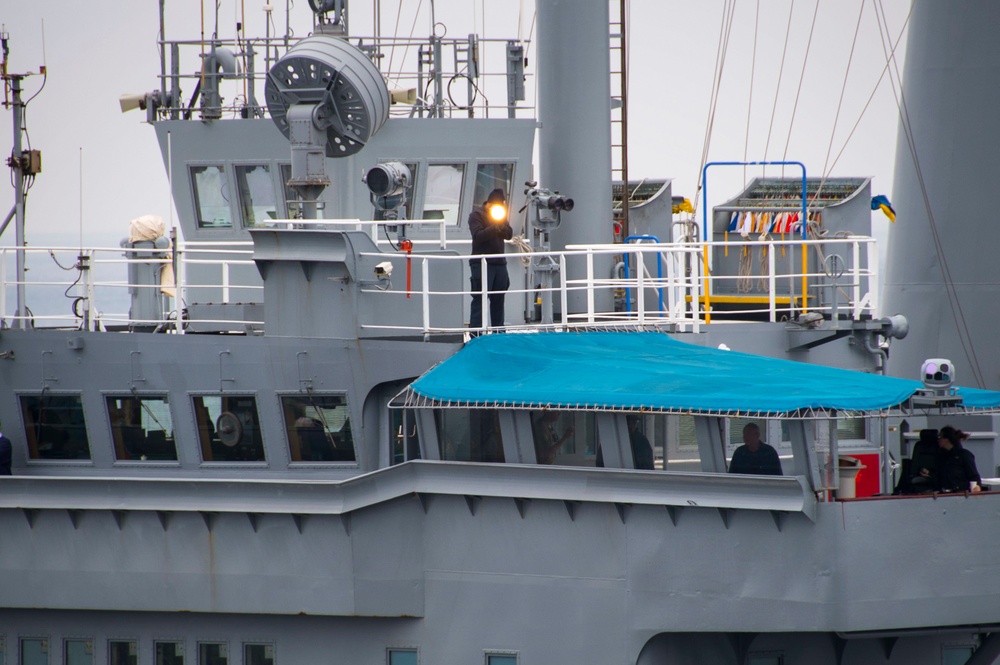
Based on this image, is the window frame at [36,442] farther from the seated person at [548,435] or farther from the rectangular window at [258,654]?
the seated person at [548,435]

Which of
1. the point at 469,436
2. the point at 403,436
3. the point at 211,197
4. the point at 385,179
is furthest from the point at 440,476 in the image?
the point at 211,197

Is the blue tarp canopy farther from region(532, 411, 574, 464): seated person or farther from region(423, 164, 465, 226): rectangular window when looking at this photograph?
region(423, 164, 465, 226): rectangular window

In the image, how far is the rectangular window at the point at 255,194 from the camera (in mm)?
16844

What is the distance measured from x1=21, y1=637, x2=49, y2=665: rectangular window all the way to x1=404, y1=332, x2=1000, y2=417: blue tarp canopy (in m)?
5.31

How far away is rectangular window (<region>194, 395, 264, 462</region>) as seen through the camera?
533 inches

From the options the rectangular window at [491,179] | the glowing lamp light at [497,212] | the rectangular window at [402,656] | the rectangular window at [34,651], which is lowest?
the rectangular window at [34,651]

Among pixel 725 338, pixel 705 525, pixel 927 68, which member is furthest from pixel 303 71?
pixel 927 68

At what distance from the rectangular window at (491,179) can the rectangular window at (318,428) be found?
186 inches

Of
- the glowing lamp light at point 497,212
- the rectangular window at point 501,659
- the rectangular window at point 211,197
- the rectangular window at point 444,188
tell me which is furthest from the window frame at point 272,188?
the rectangular window at point 501,659

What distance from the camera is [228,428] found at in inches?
535

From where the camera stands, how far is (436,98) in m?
17.4

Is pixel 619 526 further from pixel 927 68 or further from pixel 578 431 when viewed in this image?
pixel 927 68

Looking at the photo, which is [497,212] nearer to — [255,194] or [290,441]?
[290,441]

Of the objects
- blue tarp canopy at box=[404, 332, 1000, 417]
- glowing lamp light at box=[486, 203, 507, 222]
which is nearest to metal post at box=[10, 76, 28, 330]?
glowing lamp light at box=[486, 203, 507, 222]
